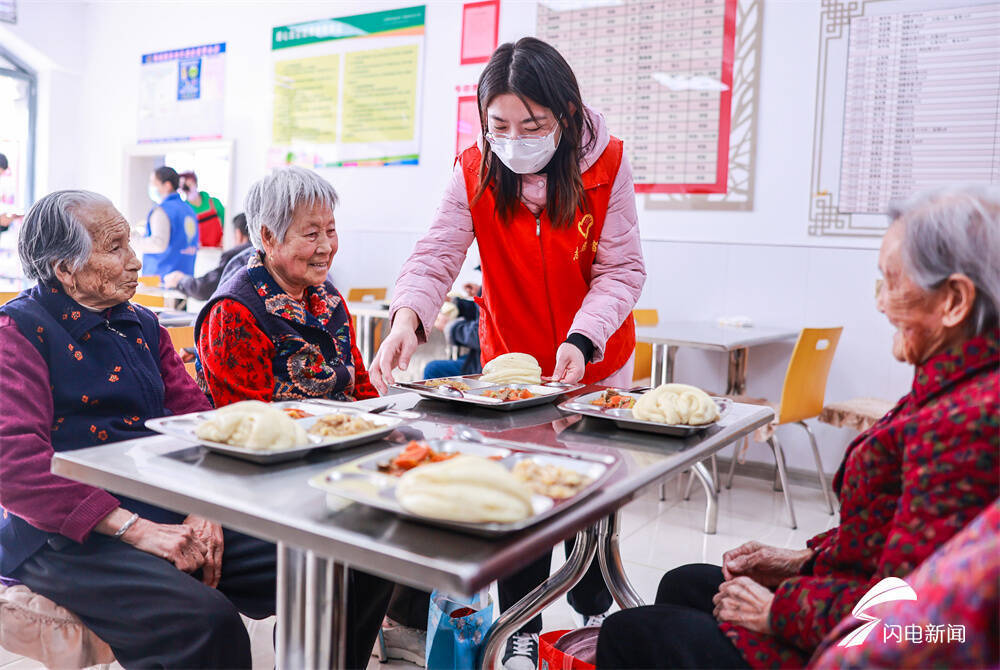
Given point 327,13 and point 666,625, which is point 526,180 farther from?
point 327,13

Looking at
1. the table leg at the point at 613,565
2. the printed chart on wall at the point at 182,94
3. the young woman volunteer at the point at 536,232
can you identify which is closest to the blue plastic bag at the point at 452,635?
the young woman volunteer at the point at 536,232

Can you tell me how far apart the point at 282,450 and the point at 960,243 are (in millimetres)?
849

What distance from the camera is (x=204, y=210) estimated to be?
21.9ft

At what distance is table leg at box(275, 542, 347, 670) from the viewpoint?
954mm

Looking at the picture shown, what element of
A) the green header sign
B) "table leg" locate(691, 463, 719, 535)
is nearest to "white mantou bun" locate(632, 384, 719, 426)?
"table leg" locate(691, 463, 719, 535)

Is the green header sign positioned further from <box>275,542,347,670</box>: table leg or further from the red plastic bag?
<box>275,542,347,670</box>: table leg

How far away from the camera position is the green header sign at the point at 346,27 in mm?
5520

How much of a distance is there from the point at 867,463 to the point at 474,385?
0.83 m

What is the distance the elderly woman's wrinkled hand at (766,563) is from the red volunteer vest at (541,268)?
0.71 meters

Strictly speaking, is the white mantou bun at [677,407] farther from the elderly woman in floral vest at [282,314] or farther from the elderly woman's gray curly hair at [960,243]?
the elderly woman in floral vest at [282,314]

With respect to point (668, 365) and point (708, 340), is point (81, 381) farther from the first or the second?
point (668, 365)

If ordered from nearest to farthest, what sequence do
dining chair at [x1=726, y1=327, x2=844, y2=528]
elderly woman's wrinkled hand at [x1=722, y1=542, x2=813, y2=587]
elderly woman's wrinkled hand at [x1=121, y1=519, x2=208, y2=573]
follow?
1. elderly woman's wrinkled hand at [x1=722, y1=542, x2=813, y2=587]
2. elderly woman's wrinkled hand at [x1=121, y1=519, x2=208, y2=573]
3. dining chair at [x1=726, y1=327, x2=844, y2=528]

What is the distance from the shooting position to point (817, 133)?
13.5ft

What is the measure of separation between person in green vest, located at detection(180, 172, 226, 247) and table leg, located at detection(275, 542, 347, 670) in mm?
6112
